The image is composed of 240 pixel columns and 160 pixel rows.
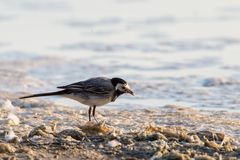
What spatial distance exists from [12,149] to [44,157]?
0.36m

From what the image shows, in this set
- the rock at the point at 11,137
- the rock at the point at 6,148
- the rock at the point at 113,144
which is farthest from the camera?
the rock at the point at 11,137

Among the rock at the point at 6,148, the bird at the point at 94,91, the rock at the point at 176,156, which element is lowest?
the rock at the point at 176,156

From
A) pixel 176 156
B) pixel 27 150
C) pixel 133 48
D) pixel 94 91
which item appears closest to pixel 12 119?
pixel 94 91

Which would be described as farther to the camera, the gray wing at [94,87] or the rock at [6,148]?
the gray wing at [94,87]

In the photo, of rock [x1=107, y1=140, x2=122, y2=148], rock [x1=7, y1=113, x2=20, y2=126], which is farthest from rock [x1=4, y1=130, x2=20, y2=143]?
rock [x1=7, y1=113, x2=20, y2=126]

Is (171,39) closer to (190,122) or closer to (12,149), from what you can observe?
(190,122)

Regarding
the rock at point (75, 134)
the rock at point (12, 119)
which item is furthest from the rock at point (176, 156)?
the rock at point (12, 119)

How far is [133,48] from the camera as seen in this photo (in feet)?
59.6

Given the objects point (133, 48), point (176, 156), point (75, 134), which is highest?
point (133, 48)

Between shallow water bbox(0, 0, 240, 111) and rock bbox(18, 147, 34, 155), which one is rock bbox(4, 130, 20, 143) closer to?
rock bbox(18, 147, 34, 155)

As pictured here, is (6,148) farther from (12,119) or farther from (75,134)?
Result: (12,119)

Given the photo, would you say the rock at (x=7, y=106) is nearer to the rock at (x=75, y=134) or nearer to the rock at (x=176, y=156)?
the rock at (x=75, y=134)

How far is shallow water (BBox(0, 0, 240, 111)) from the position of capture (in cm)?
1431

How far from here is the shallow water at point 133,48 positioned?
563 inches
